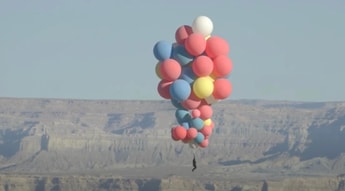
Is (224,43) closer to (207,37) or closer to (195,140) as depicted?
(207,37)

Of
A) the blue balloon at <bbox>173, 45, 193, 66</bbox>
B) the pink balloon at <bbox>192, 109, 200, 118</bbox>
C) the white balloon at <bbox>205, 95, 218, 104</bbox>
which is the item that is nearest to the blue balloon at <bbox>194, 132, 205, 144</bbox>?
the pink balloon at <bbox>192, 109, 200, 118</bbox>

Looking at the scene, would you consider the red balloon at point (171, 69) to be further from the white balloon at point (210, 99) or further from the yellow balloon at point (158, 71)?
the white balloon at point (210, 99)

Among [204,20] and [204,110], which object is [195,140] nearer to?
[204,110]

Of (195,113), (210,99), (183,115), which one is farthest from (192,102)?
(183,115)

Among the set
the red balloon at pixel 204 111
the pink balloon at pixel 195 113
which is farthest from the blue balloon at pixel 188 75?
the red balloon at pixel 204 111

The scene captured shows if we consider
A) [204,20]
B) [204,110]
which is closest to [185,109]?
[204,110]

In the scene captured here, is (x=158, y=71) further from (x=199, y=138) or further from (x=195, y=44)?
(x=199, y=138)

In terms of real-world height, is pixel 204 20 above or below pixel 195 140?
above
